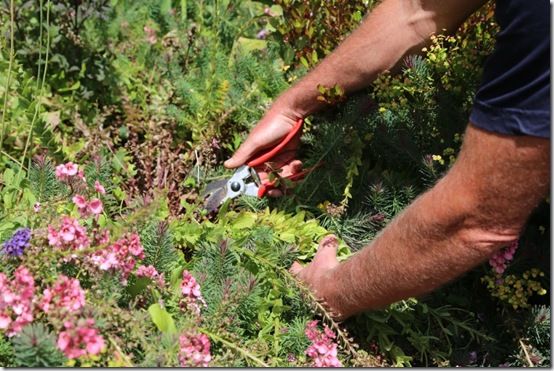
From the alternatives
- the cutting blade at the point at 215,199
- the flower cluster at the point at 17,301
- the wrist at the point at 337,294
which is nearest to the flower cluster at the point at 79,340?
the flower cluster at the point at 17,301

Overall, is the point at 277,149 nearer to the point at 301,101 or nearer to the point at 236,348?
the point at 301,101

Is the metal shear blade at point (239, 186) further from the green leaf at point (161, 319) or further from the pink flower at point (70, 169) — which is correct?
the green leaf at point (161, 319)

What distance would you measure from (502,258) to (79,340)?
129 centimetres

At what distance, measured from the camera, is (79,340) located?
5.83 ft

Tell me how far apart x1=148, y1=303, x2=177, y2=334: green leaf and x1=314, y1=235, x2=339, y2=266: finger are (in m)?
0.58

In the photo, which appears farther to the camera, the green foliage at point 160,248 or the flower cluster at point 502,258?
the flower cluster at point 502,258

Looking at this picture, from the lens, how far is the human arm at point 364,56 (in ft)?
8.96

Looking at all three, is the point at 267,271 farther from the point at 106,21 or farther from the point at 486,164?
the point at 106,21

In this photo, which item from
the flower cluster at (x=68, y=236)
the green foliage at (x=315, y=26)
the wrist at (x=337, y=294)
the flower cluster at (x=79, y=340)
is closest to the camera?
the flower cluster at (x=79, y=340)

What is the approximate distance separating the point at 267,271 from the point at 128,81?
4.45 ft

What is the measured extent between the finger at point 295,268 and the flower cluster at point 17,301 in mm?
864

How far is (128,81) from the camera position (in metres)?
3.48

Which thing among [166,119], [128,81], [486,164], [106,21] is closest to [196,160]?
[166,119]

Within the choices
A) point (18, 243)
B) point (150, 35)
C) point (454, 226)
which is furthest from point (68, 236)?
point (150, 35)
